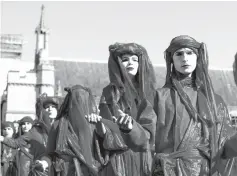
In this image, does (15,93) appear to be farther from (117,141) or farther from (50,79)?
(117,141)

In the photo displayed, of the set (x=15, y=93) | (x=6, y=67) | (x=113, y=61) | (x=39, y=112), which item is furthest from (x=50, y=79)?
(x=113, y=61)

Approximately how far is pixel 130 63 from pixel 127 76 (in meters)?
0.20

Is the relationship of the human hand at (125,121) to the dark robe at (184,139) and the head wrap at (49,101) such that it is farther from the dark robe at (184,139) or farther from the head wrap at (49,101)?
the head wrap at (49,101)

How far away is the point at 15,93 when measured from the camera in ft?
183

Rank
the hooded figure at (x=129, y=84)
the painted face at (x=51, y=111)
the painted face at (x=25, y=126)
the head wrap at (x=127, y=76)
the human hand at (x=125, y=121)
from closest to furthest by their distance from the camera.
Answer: the human hand at (x=125, y=121) < the hooded figure at (x=129, y=84) < the head wrap at (x=127, y=76) < the painted face at (x=51, y=111) < the painted face at (x=25, y=126)

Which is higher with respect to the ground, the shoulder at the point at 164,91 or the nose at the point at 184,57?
the nose at the point at 184,57

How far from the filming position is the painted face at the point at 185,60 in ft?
19.6

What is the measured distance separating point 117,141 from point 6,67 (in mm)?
65694

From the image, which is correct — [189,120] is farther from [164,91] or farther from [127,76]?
[127,76]

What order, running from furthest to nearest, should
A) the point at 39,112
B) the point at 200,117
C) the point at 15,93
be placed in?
the point at 15,93
the point at 39,112
the point at 200,117

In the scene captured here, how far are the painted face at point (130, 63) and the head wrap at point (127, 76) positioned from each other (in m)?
0.04

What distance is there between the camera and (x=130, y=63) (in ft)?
23.6

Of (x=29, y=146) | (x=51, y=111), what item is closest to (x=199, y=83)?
(x=51, y=111)

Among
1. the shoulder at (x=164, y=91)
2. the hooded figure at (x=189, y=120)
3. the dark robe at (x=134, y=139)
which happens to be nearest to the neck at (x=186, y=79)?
the hooded figure at (x=189, y=120)
